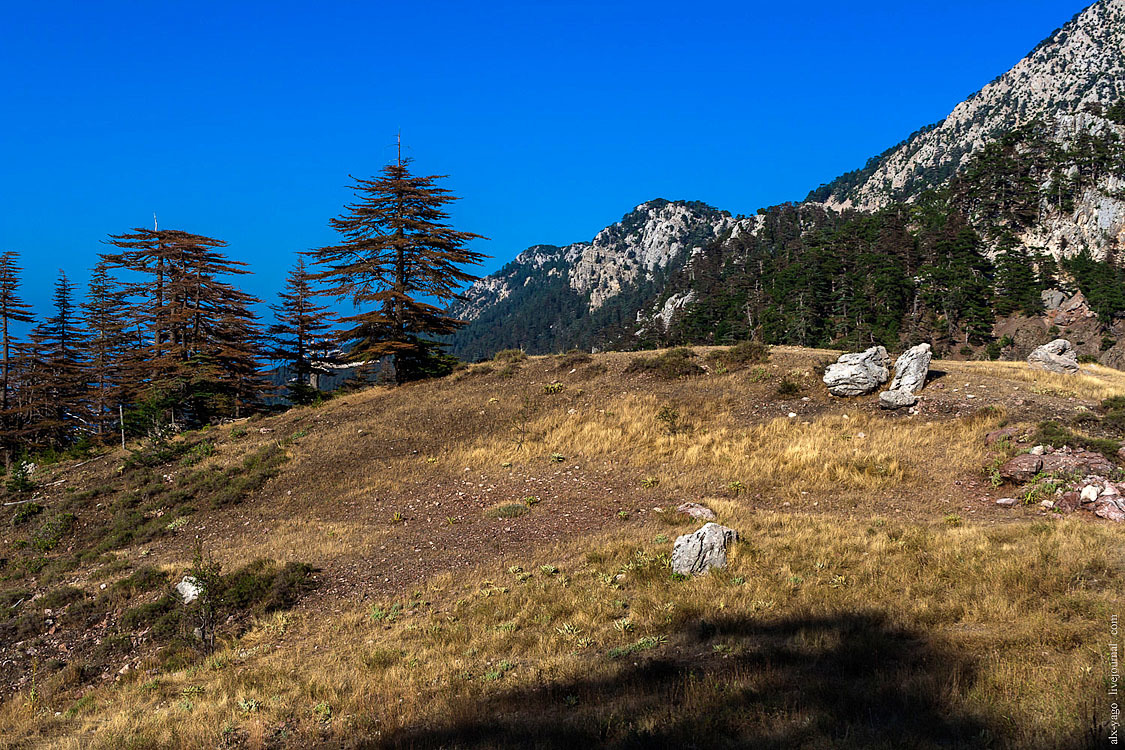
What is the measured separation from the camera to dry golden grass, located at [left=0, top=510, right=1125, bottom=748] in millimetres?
5566

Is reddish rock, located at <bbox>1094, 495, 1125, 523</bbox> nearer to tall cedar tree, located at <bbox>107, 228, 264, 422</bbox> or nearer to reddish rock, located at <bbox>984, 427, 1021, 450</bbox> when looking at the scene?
reddish rock, located at <bbox>984, 427, 1021, 450</bbox>

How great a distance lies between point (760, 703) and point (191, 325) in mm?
37314

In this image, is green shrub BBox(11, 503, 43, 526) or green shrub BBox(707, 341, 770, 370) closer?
green shrub BBox(11, 503, 43, 526)

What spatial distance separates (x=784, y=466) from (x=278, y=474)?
56.1ft

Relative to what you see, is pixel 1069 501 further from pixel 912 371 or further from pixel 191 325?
pixel 191 325

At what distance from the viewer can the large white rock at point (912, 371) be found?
66.9 feet

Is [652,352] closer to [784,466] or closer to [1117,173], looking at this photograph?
[784,466]

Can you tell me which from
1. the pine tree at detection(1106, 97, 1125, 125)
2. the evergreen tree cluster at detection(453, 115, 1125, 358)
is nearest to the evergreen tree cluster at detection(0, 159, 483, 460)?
the evergreen tree cluster at detection(453, 115, 1125, 358)

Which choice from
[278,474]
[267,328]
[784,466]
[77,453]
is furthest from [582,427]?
[267,328]

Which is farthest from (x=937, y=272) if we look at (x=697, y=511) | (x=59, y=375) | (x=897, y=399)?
(x=59, y=375)

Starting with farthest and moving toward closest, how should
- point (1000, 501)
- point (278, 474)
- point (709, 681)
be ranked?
point (278, 474), point (1000, 501), point (709, 681)

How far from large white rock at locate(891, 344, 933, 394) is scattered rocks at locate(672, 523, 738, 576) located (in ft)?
43.7

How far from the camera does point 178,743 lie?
6.68 metres

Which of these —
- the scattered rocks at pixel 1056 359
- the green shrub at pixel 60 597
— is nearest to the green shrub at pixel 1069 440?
the scattered rocks at pixel 1056 359
